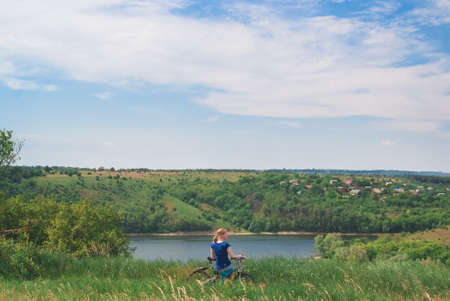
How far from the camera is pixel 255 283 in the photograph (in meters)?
7.51

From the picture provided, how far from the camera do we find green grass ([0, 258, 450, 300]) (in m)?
5.85

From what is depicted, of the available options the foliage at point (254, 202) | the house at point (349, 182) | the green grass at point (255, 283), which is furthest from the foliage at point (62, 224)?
the house at point (349, 182)

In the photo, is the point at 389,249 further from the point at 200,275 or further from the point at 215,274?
the point at 215,274

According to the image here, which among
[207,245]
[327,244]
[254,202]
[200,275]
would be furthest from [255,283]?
[254,202]

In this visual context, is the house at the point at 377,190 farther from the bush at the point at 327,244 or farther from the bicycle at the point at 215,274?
the bicycle at the point at 215,274

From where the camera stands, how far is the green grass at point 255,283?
5.85 m

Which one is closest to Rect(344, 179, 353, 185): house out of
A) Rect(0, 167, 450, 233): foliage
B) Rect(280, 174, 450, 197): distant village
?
Rect(280, 174, 450, 197): distant village

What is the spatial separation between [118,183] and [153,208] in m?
22.2

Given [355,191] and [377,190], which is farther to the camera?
[377,190]

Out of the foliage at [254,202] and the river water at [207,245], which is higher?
the foliage at [254,202]

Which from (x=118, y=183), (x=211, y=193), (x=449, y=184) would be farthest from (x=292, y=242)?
(x=449, y=184)

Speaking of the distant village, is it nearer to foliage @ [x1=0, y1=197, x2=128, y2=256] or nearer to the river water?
the river water

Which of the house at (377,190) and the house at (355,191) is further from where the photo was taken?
the house at (377,190)

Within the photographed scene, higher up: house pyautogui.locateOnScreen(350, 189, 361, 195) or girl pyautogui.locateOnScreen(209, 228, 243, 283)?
girl pyautogui.locateOnScreen(209, 228, 243, 283)
